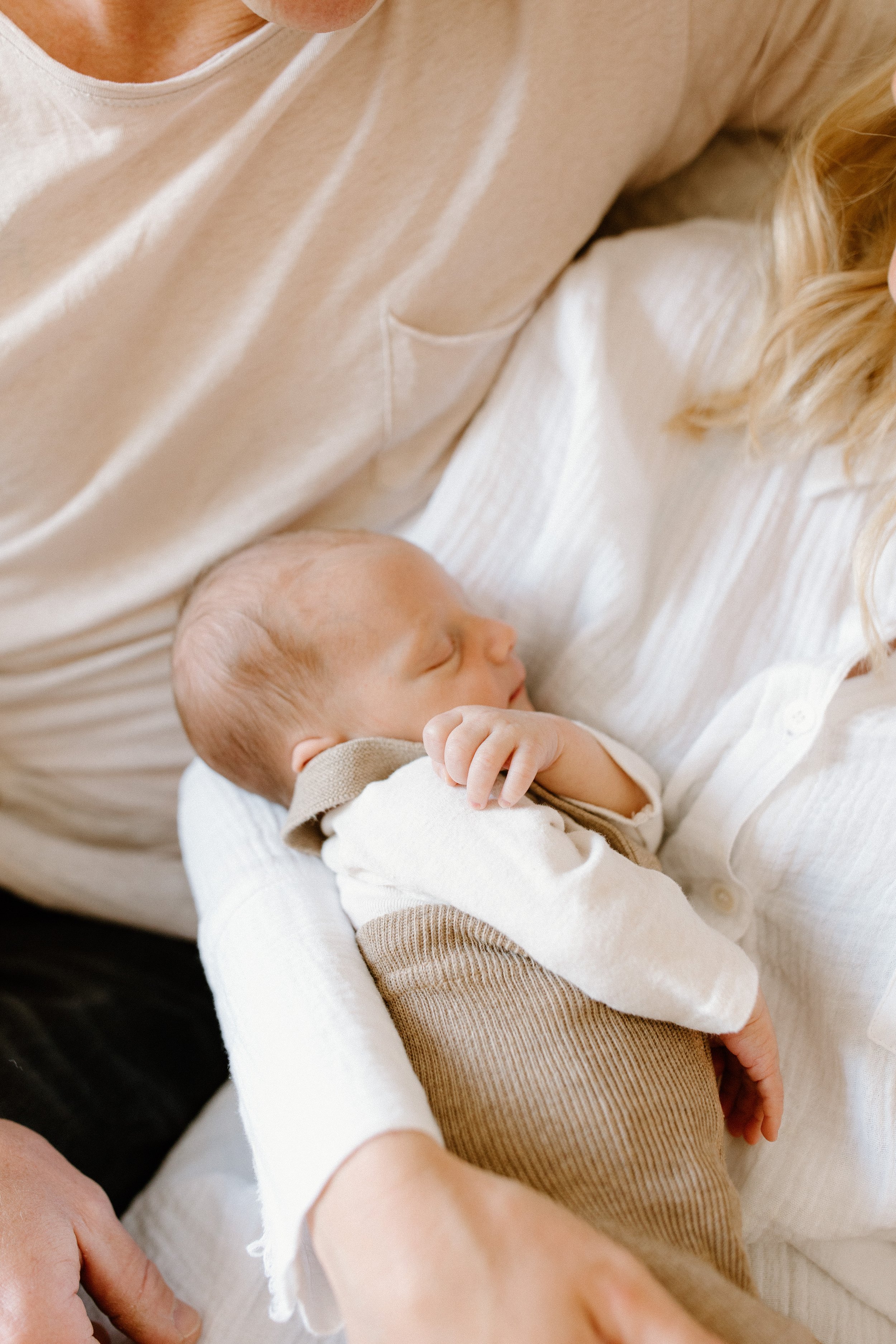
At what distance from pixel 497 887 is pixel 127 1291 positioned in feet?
1.64

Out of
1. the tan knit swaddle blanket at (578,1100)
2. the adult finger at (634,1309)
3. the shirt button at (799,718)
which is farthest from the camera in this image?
the shirt button at (799,718)

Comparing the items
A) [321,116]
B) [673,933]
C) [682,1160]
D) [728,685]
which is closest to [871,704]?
[728,685]

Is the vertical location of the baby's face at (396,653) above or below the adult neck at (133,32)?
below

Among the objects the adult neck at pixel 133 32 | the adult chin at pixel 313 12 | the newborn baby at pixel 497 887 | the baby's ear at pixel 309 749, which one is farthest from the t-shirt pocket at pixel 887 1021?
the adult neck at pixel 133 32

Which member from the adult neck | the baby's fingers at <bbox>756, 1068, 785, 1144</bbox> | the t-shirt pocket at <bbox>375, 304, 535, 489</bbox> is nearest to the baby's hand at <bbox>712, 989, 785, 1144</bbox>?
the baby's fingers at <bbox>756, 1068, 785, 1144</bbox>

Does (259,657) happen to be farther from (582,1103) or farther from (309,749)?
(582,1103)

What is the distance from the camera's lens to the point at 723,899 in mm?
949

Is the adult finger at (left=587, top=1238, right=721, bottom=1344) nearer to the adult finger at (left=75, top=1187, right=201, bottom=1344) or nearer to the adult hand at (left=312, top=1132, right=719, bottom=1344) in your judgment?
the adult hand at (left=312, top=1132, right=719, bottom=1344)

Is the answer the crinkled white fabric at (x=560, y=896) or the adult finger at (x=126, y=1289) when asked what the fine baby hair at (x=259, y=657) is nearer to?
the crinkled white fabric at (x=560, y=896)

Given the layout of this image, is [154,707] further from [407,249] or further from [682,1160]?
[682,1160]

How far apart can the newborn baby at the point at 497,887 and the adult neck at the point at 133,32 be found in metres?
0.49

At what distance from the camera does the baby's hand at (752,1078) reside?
81cm

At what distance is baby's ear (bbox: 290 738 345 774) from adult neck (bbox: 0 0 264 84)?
0.67 metres

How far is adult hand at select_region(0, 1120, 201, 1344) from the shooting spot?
76cm
